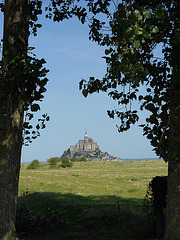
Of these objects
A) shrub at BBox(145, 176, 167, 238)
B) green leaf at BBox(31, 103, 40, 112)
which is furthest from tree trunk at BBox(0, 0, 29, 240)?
shrub at BBox(145, 176, 167, 238)

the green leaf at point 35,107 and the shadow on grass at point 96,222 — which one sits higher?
the green leaf at point 35,107

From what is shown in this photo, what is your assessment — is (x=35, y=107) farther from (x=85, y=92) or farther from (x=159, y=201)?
(x=159, y=201)

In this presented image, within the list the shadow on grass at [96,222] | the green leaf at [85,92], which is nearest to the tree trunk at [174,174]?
the green leaf at [85,92]

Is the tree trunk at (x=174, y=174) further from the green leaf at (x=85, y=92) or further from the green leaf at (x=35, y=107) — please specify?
the green leaf at (x=35, y=107)

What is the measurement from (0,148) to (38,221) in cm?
504

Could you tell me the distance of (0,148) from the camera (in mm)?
7281

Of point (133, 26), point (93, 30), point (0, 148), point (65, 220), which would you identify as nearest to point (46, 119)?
point (0, 148)

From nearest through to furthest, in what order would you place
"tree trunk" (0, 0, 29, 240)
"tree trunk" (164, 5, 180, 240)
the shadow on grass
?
"tree trunk" (164, 5, 180, 240) → "tree trunk" (0, 0, 29, 240) → the shadow on grass

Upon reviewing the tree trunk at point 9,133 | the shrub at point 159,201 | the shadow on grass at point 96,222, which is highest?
the tree trunk at point 9,133

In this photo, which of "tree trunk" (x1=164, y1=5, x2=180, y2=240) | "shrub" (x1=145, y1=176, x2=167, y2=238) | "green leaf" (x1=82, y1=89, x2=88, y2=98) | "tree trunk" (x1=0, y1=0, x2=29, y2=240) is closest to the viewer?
"green leaf" (x1=82, y1=89, x2=88, y2=98)

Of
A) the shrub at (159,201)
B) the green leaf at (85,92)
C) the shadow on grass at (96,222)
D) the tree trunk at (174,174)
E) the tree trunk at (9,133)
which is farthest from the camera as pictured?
the shadow on grass at (96,222)

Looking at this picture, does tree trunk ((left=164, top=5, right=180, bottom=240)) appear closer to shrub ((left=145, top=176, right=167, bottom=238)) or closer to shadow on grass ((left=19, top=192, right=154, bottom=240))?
shrub ((left=145, top=176, right=167, bottom=238))

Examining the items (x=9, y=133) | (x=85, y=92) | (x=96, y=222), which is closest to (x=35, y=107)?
(x=9, y=133)

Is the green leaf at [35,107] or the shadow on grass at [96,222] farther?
the shadow on grass at [96,222]
